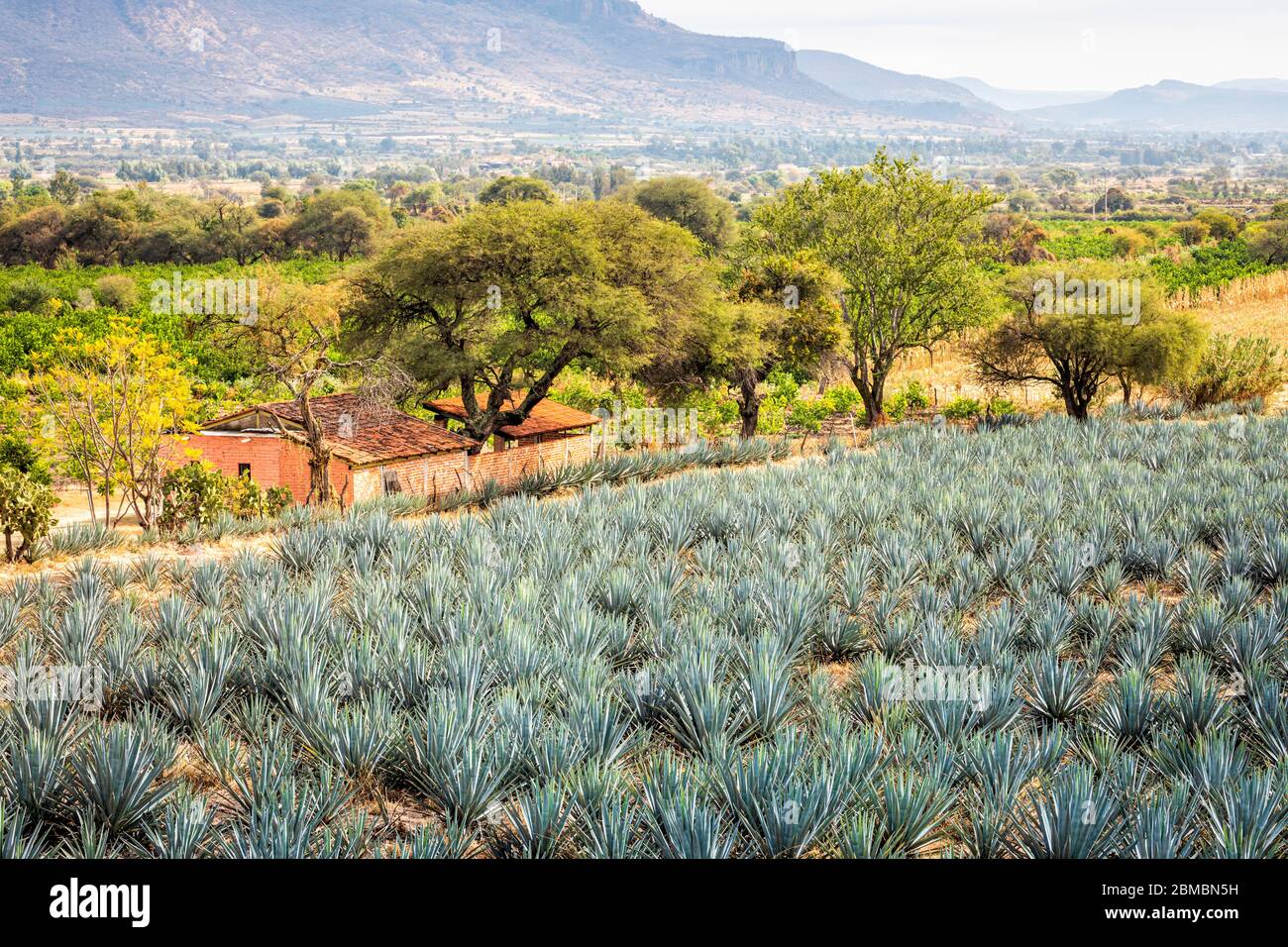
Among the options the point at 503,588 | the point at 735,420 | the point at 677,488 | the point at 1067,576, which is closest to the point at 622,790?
the point at 503,588

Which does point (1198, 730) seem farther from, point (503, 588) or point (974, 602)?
point (503, 588)

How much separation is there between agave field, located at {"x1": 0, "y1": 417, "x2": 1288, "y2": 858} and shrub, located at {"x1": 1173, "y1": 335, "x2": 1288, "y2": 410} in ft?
64.6

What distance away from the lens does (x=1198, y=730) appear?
230 inches

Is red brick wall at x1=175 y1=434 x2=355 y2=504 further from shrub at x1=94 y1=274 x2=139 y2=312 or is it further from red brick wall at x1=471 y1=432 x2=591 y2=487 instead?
shrub at x1=94 y1=274 x2=139 y2=312

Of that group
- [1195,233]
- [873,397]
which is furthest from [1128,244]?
[873,397]

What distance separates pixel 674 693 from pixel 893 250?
23.7 metres

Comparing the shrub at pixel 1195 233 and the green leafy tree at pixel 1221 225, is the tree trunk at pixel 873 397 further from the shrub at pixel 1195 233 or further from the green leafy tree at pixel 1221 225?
the shrub at pixel 1195 233

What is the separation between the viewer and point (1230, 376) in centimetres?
2917

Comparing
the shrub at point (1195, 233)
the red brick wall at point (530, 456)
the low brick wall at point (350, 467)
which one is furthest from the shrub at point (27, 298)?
the shrub at point (1195, 233)

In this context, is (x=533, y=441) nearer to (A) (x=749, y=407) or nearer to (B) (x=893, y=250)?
(A) (x=749, y=407)

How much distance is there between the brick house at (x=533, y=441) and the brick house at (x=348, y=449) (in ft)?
3.14
